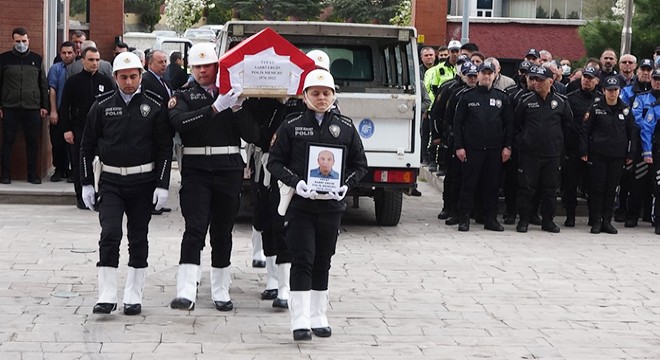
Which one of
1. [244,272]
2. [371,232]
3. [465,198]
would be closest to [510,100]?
[465,198]

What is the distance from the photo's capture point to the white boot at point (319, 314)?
8.77 meters

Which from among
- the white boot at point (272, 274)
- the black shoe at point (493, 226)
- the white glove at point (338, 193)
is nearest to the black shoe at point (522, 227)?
the black shoe at point (493, 226)

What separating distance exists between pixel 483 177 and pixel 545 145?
2.87ft

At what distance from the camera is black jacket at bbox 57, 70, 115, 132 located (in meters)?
14.9

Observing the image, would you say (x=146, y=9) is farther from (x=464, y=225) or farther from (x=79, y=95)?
(x=464, y=225)

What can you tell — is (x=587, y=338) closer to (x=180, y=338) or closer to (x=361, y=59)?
(x=180, y=338)

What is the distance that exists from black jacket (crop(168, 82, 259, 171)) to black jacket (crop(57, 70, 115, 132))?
5.77 m

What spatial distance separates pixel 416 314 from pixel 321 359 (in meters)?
1.80

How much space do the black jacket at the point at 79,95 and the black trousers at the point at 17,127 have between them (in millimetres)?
1168

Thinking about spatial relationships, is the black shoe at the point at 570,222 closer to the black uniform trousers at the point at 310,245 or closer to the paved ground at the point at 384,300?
the paved ground at the point at 384,300

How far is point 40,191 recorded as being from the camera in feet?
51.6

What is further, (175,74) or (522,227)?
(175,74)

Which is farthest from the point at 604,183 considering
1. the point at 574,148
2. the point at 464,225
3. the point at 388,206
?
the point at 388,206

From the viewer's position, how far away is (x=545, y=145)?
14766 millimetres
